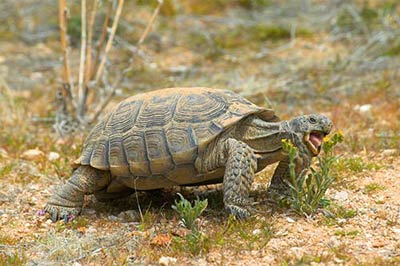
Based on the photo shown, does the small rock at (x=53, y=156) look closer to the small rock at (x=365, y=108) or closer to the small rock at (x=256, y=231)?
the small rock at (x=256, y=231)

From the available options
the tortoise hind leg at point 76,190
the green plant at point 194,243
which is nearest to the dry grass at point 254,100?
the green plant at point 194,243

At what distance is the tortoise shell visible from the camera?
3.85 meters

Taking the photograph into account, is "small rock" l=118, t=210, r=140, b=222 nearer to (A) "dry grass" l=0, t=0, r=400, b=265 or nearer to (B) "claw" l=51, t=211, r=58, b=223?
(A) "dry grass" l=0, t=0, r=400, b=265

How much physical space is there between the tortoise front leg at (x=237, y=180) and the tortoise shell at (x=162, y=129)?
198 mm

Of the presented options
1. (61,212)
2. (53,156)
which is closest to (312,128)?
(61,212)

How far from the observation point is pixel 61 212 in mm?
4098

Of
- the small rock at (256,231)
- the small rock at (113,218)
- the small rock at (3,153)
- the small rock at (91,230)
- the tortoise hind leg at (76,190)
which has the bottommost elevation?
the small rock at (3,153)

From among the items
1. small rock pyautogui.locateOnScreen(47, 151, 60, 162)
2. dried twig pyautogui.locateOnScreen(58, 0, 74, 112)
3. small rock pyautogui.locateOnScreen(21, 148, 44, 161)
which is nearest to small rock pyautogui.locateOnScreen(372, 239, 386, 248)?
small rock pyautogui.locateOnScreen(47, 151, 60, 162)

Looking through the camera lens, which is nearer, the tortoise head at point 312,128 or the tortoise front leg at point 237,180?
the tortoise front leg at point 237,180

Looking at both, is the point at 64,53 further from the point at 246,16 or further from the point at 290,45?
the point at 246,16

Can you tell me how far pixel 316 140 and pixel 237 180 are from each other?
0.59 m

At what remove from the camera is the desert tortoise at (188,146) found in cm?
382

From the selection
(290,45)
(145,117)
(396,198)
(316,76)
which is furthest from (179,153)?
(290,45)

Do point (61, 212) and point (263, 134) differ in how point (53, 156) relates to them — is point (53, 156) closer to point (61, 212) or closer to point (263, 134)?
point (61, 212)
